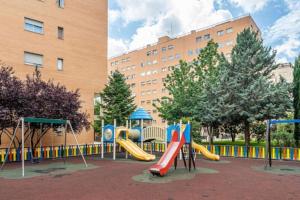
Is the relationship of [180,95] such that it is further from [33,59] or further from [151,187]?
[151,187]

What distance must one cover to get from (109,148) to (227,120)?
1026 cm

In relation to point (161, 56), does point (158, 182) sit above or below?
below

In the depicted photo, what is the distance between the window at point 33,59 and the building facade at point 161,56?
42.7m

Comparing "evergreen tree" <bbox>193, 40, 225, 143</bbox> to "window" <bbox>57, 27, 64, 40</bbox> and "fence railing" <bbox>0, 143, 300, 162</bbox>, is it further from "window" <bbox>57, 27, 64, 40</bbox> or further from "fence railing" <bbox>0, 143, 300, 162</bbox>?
"window" <bbox>57, 27, 64, 40</bbox>

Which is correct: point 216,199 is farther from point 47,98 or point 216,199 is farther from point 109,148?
point 109,148

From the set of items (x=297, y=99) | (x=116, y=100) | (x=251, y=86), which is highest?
(x=251, y=86)

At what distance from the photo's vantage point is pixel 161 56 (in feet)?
232

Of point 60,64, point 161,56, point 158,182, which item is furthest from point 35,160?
point 161,56

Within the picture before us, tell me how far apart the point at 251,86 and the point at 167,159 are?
9597mm

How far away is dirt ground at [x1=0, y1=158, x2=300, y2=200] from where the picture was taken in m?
7.94

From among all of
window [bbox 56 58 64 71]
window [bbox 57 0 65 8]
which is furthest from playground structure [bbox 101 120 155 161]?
window [bbox 57 0 65 8]

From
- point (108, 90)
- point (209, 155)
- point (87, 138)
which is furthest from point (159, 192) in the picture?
point (108, 90)

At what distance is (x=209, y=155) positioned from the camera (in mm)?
16641

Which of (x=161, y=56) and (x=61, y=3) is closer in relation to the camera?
(x=61, y=3)
